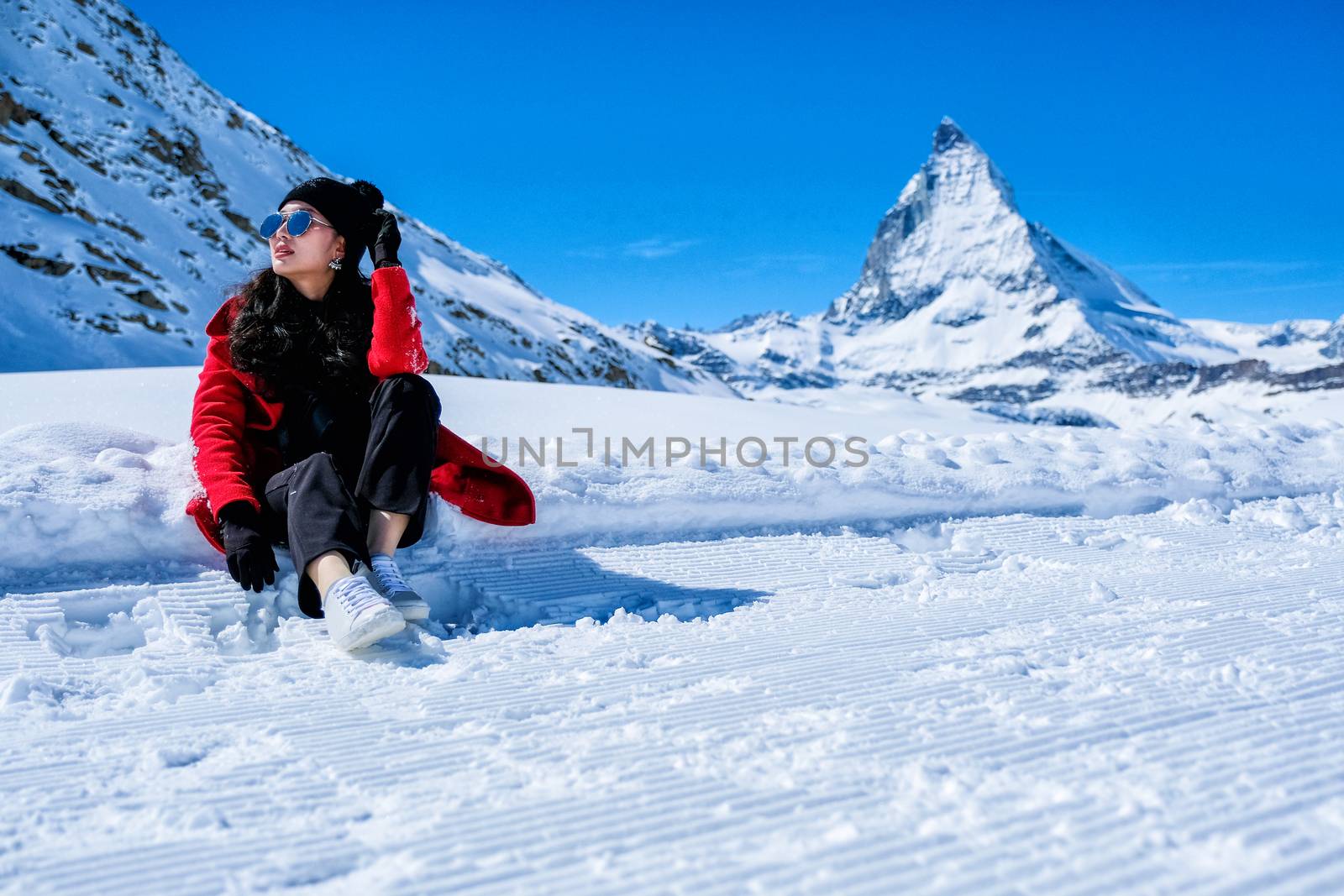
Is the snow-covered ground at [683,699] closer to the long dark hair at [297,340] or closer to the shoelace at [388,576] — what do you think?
the shoelace at [388,576]

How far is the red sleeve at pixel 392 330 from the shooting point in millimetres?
2443

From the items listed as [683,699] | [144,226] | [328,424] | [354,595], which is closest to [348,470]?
[328,424]

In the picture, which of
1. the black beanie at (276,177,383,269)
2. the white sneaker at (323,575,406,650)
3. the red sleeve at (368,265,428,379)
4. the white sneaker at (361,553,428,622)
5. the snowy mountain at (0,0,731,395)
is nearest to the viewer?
the white sneaker at (323,575,406,650)

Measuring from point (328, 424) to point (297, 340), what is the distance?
0.27 metres

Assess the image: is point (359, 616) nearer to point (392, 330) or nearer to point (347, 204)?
point (392, 330)

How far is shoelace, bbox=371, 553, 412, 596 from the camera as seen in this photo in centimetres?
223

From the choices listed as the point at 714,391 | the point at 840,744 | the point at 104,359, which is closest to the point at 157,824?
the point at 840,744

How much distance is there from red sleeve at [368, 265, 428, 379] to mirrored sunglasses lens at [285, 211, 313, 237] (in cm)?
30

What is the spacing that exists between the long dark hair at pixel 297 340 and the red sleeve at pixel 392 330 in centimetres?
12

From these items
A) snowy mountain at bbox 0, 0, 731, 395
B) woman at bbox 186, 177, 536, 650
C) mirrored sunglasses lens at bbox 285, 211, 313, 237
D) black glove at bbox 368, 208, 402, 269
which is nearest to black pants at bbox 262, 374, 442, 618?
woman at bbox 186, 177, 536, 650

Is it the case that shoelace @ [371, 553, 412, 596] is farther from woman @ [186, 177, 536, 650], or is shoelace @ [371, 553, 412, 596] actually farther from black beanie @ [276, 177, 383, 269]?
black beanie @ [276, 177, 383, 269]

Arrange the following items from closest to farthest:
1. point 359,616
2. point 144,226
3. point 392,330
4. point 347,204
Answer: point 359,616
point 392,330
point 347,204
point 144,226

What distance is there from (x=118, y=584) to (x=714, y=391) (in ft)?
120

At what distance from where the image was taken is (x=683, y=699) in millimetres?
1754
